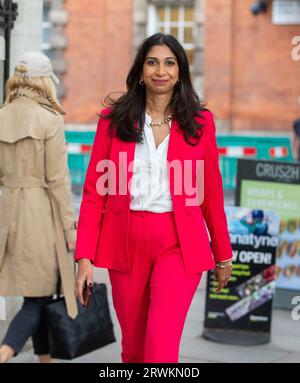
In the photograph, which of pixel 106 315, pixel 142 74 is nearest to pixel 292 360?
pixel 106 315

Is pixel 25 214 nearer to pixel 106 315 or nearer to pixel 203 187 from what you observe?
pixel 106 315

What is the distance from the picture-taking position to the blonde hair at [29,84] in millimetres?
5492

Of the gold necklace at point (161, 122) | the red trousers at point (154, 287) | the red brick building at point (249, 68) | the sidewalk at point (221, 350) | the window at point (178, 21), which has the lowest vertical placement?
the sidewalk at point (221, 350)

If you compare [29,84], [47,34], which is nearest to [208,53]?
[47,34]

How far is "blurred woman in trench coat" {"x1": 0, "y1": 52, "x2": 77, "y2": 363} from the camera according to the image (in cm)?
540

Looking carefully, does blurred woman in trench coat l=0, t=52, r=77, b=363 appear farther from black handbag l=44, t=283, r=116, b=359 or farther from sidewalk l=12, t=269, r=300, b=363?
sidewalk l=12, t=269, r=300, b=363

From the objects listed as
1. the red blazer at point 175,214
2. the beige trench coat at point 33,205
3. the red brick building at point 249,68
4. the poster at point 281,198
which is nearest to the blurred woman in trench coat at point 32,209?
the beige trench coat at point 33,205

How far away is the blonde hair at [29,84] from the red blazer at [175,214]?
4.89 feet

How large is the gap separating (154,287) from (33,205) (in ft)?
5.60

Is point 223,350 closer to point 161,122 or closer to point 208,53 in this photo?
point 161,122

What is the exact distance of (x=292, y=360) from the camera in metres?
6.23

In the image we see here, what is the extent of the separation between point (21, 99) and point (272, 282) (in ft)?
8.20

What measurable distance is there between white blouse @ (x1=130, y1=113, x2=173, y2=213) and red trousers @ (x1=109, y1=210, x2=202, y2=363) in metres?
0.04

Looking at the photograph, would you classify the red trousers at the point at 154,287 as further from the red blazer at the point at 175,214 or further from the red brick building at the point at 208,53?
the red brick building at the point at 208,53
